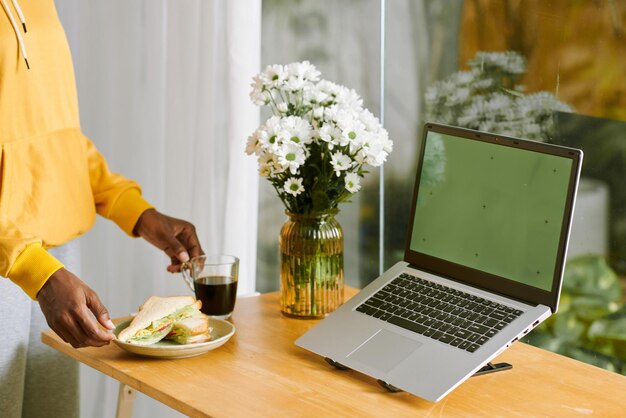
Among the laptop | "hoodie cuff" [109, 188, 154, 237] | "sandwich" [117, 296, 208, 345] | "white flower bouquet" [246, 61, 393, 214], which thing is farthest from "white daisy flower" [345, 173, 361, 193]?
"hoodie cuff" [109, 188, 154, 237]

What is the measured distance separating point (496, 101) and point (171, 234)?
652 millimetres

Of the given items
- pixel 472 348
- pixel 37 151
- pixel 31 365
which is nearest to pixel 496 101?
pixel 472 348

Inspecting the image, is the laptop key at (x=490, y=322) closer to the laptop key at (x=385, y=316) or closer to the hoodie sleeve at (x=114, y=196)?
the laptop key at (x=385, y=316)

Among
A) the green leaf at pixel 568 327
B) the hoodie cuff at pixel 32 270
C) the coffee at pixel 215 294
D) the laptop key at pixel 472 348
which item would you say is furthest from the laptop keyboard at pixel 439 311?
the hoodie cuff at pixel 32 270

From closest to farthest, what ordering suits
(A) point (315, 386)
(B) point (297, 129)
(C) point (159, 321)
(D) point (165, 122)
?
(A) point (315, 386)
(C) point (159, 321)
(B) point (297, 129)
(D) point (165, 122)

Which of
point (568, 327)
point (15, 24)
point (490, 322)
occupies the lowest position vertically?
point (568, 327)

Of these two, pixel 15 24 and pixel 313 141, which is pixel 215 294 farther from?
pixel 15 24

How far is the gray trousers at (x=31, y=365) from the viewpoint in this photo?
5.51ft

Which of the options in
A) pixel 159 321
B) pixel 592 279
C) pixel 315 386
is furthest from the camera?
pixel 592 279

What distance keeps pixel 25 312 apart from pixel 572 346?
1.00 m

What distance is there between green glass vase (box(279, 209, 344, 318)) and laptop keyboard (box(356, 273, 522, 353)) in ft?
0.37

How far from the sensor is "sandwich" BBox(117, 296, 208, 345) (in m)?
1.40

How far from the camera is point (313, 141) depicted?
154 centimetres

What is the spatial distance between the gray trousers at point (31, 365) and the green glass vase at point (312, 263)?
1.61ft
